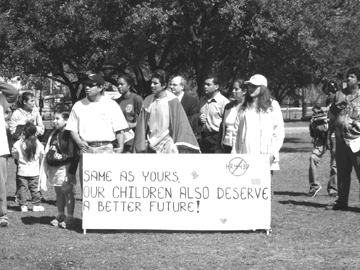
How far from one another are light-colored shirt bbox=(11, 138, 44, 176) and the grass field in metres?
1.02

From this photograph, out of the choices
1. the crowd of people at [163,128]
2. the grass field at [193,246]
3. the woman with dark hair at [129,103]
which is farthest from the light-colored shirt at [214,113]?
the grass field at [193,246]

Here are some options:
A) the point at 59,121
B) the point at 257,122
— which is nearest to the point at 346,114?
the point at 257,122

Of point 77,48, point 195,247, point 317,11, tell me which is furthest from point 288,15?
point 195,247

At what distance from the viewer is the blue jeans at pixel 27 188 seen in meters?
11.5

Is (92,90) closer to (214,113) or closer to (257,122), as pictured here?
(257,122)

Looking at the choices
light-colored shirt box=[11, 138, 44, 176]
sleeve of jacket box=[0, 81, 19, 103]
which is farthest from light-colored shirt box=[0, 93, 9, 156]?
light-colored shirt box=[11, 138, 44, 176]

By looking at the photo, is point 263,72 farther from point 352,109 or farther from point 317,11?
point 352,109

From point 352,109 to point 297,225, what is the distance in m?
1.96

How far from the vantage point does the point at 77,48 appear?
2648cm

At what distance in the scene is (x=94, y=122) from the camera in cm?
921

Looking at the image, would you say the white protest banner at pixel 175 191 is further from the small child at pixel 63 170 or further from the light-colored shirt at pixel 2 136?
the light-colored shirt at pixel 2 136

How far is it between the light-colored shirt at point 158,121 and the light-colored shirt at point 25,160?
9.13 feet

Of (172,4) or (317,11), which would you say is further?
(317,11)

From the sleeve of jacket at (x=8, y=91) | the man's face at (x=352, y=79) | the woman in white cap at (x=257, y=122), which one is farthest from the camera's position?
the man's face at (x=352, y=79)
